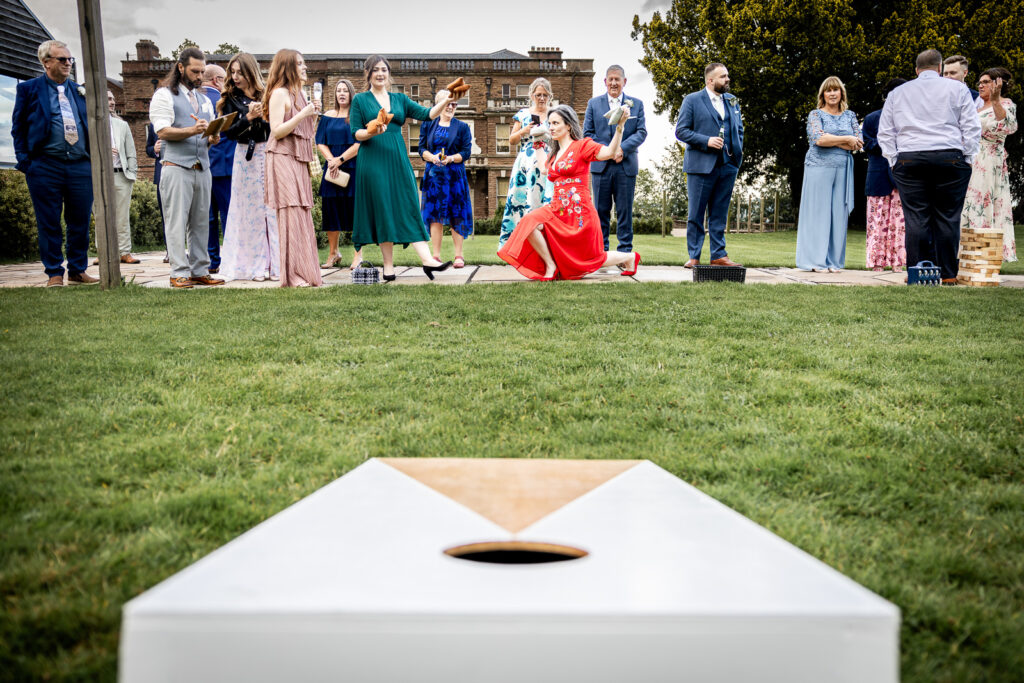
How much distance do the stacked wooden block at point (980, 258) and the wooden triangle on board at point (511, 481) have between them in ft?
24.0

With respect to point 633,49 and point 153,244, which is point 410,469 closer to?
point 153,244

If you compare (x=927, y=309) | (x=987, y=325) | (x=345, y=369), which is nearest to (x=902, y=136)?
(x=927, y=309)

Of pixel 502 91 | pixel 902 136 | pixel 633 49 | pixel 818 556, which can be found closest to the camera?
pixel 818 556

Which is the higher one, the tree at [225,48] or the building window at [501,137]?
the tree at [225,48]

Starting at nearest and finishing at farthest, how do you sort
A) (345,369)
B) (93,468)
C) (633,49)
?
(93,468)
(345,369)
(633,49)

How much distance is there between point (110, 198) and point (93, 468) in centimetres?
546

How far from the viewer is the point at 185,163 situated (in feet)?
23.3

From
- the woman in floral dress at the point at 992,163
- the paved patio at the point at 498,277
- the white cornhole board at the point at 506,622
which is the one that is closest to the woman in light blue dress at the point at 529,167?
the paved patio at the point at 498,277

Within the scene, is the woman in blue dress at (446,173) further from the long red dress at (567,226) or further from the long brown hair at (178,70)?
the long brown hair at (178,70)

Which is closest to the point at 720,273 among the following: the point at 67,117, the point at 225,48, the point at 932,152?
the point at 932,152

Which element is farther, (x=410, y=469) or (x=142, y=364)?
(x=142, y=364)

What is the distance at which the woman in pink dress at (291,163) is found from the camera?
21.9 feet

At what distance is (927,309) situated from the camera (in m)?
5.59

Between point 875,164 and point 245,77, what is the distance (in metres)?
7.76
